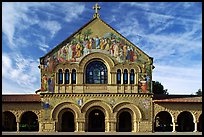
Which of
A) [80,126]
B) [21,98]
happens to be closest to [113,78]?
[80,126]

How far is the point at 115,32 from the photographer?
37.6 meters

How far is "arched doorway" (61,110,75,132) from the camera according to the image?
1484 inches

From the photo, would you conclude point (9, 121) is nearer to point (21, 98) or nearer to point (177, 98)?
point (21, 98)

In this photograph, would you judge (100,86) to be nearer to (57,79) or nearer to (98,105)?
(98,105)

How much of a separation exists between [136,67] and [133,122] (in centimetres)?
566

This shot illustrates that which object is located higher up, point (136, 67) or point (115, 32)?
point (115, 32)

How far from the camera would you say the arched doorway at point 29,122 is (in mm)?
40562

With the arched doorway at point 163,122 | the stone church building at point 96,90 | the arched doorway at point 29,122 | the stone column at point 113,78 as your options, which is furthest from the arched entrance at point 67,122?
the arched doorway at point 163,122

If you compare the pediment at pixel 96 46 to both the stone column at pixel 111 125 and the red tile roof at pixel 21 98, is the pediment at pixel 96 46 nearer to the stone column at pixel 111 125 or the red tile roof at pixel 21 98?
the red tile roof at pixel 21 98

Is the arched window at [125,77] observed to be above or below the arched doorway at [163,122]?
above

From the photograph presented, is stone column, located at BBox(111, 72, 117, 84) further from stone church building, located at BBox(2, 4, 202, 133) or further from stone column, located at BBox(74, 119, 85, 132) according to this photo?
stone column, located at BBox(74, 119, 85, 132)

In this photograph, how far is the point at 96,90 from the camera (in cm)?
3650

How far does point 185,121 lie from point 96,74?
12.7 m

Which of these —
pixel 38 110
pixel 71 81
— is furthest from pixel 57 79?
pixel 38 110
